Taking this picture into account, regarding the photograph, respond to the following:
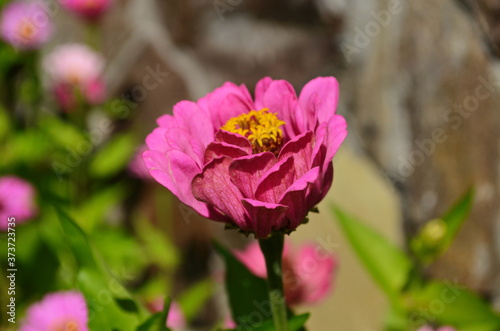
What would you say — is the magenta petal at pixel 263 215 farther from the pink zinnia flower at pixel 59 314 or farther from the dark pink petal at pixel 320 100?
the pink zinnia flower at pixel 59 314

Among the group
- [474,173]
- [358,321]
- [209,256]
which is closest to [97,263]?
[474,173]

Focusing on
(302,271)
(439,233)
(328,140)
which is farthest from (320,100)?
(302,271)

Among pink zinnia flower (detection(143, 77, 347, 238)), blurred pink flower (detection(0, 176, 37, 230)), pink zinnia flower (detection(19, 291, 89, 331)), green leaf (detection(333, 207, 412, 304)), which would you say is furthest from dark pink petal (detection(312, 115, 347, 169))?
blurred pink flower (detection(0, 176, 37, 230))

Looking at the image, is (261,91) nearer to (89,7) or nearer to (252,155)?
(252,155)

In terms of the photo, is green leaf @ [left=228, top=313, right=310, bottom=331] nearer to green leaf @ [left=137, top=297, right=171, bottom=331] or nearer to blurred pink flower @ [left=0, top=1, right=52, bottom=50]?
green leaf @ [left=137, top=297, right=171, bottom=331]

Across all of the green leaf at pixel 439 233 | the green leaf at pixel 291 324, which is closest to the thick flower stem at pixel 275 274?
the green leaf at pixel 291 324
